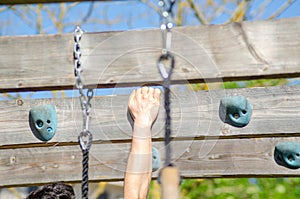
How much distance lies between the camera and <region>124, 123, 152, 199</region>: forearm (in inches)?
71.6

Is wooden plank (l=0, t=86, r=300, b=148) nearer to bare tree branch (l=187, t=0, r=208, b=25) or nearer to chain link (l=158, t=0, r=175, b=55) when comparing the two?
chain link (l=158, t=0, r=175, b=55)

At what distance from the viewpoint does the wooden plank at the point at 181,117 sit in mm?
2059

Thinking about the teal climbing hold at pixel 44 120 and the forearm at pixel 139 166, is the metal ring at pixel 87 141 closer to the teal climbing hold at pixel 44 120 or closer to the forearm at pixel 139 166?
the forearm at pixel 139 166

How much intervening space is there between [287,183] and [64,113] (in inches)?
126

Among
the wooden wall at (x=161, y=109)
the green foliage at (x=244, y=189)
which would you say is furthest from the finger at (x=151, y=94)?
the green foliage at (x=244, y=189)

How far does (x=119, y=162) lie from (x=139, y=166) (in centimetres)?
35

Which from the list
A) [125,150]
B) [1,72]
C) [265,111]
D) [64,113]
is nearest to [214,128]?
[265,111]

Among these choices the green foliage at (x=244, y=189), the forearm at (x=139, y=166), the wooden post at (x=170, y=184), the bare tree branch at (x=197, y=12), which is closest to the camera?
the wooden post at (x=170, y=184)

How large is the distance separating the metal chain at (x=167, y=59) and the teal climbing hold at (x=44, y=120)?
0.49 metres

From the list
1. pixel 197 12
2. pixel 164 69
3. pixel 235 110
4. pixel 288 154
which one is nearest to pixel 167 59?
pixel 164 69

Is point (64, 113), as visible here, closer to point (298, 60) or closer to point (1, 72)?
point (1, 72)

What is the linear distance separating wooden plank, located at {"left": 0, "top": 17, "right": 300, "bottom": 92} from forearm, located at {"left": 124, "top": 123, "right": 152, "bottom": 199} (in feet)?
0.77

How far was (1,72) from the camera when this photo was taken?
2129mm

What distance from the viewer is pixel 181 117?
2025mm
